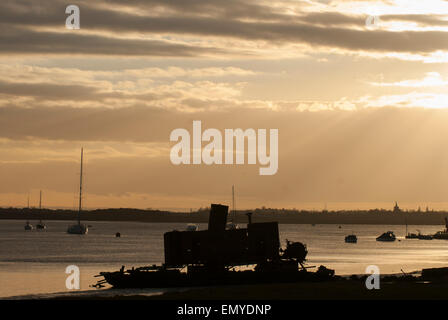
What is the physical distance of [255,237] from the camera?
2830 inches

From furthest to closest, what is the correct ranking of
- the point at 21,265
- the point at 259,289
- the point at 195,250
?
the point at 21,265, the point at 195,250, the point at 259,289

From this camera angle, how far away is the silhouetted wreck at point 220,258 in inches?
2785

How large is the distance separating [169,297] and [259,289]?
9.06 m

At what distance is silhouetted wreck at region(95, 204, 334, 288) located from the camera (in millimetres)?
70750

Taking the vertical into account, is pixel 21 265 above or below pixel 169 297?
above

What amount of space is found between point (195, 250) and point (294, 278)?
975 centimetres

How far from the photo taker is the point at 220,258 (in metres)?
71.4
